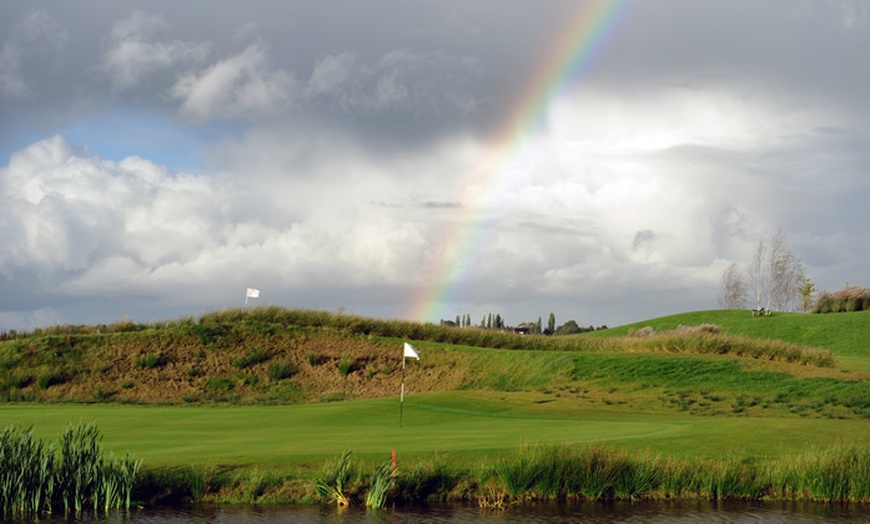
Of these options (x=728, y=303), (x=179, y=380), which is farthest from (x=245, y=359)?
(x=728, y=303)

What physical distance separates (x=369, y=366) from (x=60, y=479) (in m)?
26.0

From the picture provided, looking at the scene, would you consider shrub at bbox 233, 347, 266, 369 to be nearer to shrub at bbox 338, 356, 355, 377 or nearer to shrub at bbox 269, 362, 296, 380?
shrub at bbox 269, 362, 296, 380

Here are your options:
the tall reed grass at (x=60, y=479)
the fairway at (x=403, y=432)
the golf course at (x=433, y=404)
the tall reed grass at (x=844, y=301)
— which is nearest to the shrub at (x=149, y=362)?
the golf course at (x=433, y=404)

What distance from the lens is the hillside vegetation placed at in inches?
1364

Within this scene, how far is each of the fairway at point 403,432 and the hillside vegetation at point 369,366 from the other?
Result: 579cm

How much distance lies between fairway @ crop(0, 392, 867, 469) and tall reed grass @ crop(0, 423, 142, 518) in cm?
149

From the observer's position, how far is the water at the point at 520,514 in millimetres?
15648

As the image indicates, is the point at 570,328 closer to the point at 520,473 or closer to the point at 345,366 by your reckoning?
the point at 345,366

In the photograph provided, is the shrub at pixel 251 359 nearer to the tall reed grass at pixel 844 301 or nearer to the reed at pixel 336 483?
the reed at pixel 336 483

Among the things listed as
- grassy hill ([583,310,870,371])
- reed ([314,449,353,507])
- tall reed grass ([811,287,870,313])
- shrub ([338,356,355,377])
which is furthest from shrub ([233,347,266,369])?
tall reed grass ([811,287,870,313])

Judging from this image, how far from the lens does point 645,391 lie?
35125 millimetres

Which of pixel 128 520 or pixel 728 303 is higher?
pixel 728 303

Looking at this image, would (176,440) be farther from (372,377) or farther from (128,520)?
(372,377)

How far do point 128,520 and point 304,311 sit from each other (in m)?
32.0
